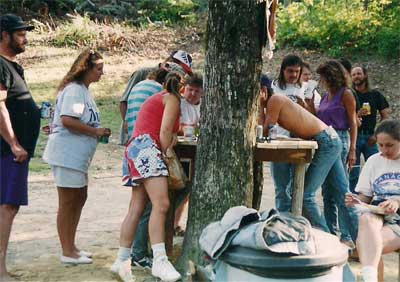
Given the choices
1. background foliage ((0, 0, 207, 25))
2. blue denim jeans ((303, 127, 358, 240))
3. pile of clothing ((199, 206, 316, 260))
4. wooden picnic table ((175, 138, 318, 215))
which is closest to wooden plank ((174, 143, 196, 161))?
wooden picnic table ((175, 138, 318, 215))

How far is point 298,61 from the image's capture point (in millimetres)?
6352

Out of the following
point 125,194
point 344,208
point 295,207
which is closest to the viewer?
point 295,207

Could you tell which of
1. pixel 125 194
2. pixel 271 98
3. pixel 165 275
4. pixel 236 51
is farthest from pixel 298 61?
pixel 125 194

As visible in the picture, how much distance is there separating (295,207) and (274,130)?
659 millimetres

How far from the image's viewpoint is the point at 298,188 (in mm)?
5531

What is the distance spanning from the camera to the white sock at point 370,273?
4227mm

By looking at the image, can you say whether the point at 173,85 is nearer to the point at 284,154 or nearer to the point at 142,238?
the point at 284,154

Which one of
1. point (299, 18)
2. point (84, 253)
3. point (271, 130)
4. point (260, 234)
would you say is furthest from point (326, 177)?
point (299, 18)

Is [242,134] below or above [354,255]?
above

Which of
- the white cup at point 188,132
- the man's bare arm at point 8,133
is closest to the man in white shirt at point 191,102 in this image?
the white cup at point 188,132

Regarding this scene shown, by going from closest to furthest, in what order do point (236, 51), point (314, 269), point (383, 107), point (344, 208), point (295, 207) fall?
point (314, 269) < point (236, 51) < point (295, 207) < point (344, 208) < point (383, 107)

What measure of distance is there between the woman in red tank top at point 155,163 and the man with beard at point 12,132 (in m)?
0.78

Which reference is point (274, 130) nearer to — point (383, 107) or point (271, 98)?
point (271, 98)

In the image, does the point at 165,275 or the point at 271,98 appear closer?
the point at 165,275
